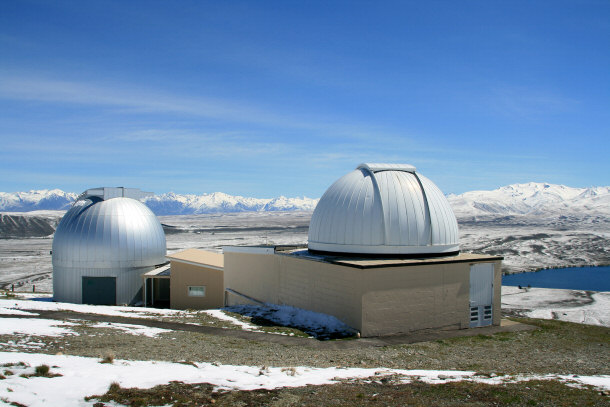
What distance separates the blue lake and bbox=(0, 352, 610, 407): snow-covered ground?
47.3 m

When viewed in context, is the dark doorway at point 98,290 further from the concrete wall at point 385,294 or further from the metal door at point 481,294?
the metal door at point 481,294

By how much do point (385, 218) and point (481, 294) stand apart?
229 inches

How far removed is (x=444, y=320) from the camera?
2053 cm

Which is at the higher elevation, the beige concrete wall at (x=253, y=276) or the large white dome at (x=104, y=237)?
the large white dome at (x=104, y=237)

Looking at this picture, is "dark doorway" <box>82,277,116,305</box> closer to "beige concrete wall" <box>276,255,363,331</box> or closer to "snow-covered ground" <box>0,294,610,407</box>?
"beige concrete wall" <box>276,255,363,331</box>

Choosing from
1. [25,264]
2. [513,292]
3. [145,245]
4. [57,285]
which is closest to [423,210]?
[145,245]

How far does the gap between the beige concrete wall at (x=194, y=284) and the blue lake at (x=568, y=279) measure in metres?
37.9

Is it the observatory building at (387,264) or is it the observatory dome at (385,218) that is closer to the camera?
the observatory building at (387,264)

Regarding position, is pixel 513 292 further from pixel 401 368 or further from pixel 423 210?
pixel 401 368

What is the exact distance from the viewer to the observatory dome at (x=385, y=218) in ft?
69.4

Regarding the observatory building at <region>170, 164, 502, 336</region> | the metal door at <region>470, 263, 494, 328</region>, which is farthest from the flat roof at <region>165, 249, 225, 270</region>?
the metal door at <region>470, 263, 494, 328</region>

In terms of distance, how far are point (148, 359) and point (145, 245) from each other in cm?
2086

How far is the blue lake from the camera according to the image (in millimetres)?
53875

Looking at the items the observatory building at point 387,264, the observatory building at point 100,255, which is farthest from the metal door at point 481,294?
the observatory building at point 100,255
